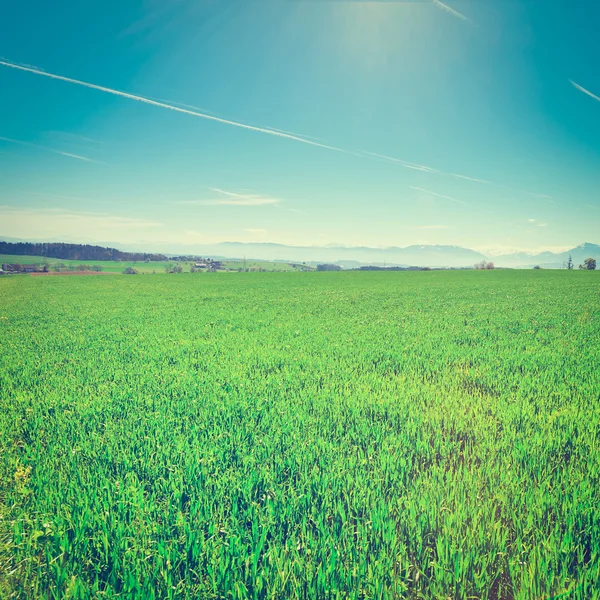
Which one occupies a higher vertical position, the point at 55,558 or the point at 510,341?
the point at 510,341

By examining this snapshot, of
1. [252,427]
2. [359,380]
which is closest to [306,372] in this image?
[359,380]

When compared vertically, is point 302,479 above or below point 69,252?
below

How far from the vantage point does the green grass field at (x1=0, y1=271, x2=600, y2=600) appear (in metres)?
2.37

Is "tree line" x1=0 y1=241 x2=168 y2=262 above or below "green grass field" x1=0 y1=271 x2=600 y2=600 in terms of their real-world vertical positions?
above

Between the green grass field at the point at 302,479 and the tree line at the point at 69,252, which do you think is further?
the tree line at the point at 69,252

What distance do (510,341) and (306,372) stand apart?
6425 mm

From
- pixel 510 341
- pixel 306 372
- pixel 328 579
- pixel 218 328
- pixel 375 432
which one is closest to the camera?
pixel 328 579

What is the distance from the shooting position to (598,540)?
8.51 ft

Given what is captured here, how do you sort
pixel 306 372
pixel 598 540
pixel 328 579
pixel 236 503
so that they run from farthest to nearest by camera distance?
pixel 306 372 < pixel 236 503 < pixel 598 540 < pixel 328 579

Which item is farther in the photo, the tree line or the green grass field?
the tree line

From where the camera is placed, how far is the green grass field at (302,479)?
7.77 feet

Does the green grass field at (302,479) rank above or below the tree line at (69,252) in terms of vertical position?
below

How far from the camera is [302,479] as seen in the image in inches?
133

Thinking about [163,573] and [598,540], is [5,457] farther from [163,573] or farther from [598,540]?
[598,540]
